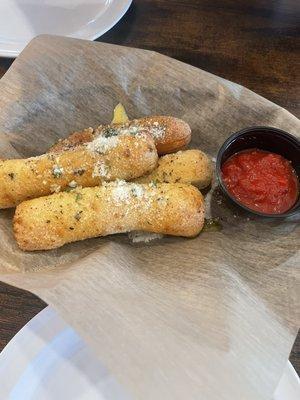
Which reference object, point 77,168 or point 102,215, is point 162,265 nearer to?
point 102,215

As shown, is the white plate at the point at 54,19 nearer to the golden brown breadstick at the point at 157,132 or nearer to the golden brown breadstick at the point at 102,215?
the golden brown breadstick at the point at 157,132

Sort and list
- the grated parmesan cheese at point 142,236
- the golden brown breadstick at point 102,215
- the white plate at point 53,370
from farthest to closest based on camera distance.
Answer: the grated parmesan cheese at point 142,236, the golden brown breadstick at point 102,215, the white plate at point 53,370

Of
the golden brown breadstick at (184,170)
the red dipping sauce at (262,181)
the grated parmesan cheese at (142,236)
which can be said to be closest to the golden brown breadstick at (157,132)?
the golden brown breadstick at (184,170)

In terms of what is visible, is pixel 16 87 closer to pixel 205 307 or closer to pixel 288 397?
pixel 205 307

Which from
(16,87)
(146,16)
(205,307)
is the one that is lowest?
(205,307)

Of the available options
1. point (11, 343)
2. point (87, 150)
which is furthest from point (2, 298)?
point (87, 150)

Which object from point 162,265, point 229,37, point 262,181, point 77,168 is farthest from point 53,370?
point 229,37
